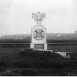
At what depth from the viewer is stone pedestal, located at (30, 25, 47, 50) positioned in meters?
14.9

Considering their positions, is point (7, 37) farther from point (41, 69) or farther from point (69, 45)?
point (41, 69)

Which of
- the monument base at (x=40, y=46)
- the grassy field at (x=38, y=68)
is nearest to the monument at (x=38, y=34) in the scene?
the monument base at (x=40, y=46)

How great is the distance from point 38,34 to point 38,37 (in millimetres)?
203

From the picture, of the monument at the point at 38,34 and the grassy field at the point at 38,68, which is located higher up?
the monument at the point at 38,34

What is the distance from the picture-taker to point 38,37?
15.0m

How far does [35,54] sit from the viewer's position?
43.5 feet

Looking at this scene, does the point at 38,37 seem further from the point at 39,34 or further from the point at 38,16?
the point at 38,16

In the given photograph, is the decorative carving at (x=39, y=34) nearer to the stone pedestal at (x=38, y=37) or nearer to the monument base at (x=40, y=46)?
the stone pedestal at (x=38, y=37)

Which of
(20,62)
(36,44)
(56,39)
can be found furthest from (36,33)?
(56,39)

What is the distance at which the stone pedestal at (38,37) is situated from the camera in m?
14.9

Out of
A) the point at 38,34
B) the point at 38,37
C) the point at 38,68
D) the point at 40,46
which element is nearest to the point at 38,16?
the point at 38,34

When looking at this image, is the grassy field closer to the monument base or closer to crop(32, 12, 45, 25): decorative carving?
the monument base

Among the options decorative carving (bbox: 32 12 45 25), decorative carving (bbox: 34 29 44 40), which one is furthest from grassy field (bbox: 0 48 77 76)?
decorative carving (bbox: 32 12 45 25)

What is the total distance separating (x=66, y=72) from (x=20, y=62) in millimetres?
2770
